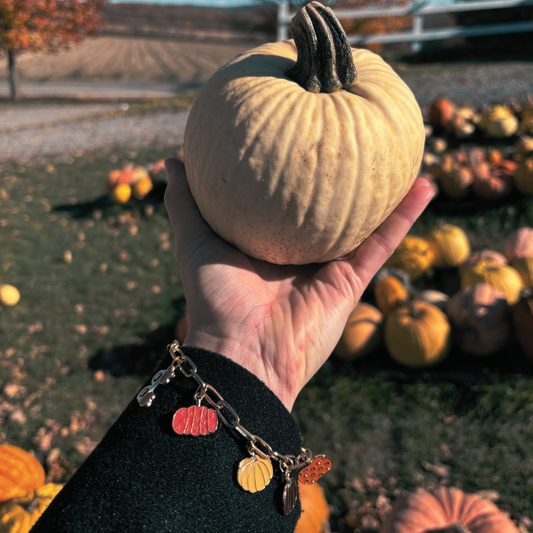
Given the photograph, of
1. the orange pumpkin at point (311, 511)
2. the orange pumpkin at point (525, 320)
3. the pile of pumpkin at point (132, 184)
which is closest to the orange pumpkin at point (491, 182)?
the orange pumpkin at point (525, 320)

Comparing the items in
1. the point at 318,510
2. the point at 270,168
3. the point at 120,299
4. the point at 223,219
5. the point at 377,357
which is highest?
the point at 270,168

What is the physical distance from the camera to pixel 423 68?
1495 centimetres

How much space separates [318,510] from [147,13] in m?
56.5

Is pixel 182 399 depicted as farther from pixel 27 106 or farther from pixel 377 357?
pixel 27 106

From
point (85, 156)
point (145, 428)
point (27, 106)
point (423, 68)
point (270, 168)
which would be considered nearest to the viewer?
point (145, 428)

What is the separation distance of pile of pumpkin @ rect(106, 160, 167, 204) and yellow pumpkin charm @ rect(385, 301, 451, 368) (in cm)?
439

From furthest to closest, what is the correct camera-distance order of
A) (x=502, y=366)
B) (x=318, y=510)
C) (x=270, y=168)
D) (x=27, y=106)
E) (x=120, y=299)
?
(x=27, y=106) < (x=120, y=299) < (x=502, y=366) < (x=318, y=510) < (x=270, y=168)

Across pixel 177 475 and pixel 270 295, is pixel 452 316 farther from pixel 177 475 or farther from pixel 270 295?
pixel 177 475

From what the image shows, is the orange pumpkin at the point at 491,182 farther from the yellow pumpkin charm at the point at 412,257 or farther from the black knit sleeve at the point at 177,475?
the black knit sleeve at the point at 177,475

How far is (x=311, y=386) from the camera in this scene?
3.87 metres

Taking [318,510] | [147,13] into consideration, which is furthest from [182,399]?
[147,13]

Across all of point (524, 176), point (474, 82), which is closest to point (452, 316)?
point (524, 176)

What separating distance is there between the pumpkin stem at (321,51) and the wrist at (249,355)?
3.50 feet

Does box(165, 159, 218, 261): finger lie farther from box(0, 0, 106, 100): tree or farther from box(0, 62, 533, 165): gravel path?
box(0, 0, 106, 100): tree
